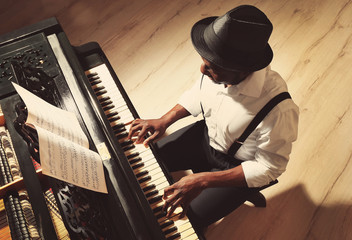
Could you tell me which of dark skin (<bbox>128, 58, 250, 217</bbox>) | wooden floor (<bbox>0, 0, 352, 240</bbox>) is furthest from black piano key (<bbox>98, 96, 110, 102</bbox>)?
wooden floor (<bbox>0, 0, 352, 240</bbox>)

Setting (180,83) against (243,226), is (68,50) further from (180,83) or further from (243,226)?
(243,226)

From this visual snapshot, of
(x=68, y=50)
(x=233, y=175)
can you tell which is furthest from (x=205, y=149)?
(x=68, y=50)

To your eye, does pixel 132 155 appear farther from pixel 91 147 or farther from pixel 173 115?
pixel 173 115

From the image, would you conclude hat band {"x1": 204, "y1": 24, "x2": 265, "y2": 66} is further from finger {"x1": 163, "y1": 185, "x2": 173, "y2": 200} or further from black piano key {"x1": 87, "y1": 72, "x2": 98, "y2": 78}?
black piano key {"x1": 87, "y1": 72, "x2": 98, "y2": 78}

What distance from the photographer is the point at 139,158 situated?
174 cm

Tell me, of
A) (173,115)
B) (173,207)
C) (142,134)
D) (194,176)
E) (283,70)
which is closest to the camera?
(173,207)

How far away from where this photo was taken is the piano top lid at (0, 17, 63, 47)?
1827mm

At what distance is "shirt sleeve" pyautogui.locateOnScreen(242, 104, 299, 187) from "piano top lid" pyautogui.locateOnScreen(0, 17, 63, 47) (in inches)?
57.1

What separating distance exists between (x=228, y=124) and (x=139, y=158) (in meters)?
0.57

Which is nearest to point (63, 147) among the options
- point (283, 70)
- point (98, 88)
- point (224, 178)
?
point (98, 88)

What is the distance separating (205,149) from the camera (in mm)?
2064

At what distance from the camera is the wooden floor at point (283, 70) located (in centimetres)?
243

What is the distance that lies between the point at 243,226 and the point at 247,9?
1.80 metres

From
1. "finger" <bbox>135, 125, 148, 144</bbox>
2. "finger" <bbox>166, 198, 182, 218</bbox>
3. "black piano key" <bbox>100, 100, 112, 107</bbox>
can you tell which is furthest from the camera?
"black piano key" <bbox>100, 100, 112, 107</bbox>
